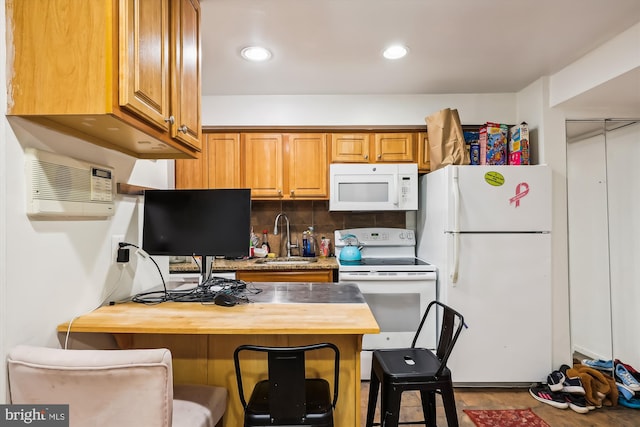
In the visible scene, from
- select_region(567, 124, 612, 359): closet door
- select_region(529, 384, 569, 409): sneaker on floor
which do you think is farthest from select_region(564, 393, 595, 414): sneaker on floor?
select_region(567, 124, 612, 359): closet door

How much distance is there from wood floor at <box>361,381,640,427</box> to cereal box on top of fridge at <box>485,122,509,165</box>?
176 cm

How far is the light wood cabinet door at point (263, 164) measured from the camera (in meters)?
3.15

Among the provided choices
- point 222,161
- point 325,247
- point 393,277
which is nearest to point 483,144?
point 393,277

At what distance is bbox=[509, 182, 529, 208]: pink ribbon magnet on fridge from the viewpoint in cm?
253

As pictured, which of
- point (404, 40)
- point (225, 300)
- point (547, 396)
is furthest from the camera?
point (547, 396)

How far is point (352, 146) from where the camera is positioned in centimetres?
316

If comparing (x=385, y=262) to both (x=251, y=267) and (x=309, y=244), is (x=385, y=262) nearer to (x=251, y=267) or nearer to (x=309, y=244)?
(x=309, y=244)

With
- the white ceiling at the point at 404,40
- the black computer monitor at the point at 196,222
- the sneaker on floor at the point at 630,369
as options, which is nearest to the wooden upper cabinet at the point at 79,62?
the black computer monitor at the point at 196,222

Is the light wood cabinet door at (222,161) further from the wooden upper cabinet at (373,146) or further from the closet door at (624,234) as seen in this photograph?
the closet door at (624,234)

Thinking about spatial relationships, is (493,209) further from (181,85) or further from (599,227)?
(181,85)

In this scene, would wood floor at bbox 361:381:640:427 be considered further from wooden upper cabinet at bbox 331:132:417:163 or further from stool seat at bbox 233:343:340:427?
wooden upper cabinet at bbox 331:132:417:163

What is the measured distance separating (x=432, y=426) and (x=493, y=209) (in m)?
1.54

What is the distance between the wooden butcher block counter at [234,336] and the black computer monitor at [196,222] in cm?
28

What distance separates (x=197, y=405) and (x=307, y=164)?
2.27 metres
